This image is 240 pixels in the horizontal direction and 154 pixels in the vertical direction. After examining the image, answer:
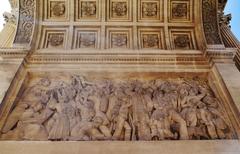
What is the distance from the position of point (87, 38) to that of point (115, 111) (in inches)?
104

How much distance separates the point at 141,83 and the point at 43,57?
225cm

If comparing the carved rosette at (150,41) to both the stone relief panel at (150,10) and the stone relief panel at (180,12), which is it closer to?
the stone relief panel at (150,10)

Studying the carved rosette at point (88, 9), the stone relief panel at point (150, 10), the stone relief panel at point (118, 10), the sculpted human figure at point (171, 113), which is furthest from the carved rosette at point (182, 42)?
the carved rosette at point (88, 9)

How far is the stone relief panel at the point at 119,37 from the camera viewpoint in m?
9.33

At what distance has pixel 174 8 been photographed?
9766 mm

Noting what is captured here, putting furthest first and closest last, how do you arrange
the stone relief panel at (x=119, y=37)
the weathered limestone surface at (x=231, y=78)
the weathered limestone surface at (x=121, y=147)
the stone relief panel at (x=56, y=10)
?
the stone relief panel at (x=56, y=10) < the stone relief panel at (x=119, y=37) < the weathered limestone surface at (x=231, y=78) < the weathered limestone surface at (x=121, y=147)

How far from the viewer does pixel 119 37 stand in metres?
9.53

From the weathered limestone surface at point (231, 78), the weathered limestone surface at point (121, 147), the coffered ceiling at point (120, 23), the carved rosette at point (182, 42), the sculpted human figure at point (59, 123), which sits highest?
the coffered ceiling at point (120, 23)

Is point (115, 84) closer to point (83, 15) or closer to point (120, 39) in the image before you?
point (120, 39)

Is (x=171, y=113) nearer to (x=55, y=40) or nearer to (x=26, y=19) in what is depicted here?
(x=55, y=40)

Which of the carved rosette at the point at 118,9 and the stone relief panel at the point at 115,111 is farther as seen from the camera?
the carved rosette at the point at 118,9

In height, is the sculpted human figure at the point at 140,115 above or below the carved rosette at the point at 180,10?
below

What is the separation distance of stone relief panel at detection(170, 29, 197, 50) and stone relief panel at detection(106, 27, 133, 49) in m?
1.02

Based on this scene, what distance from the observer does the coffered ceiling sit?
9.41 meters
